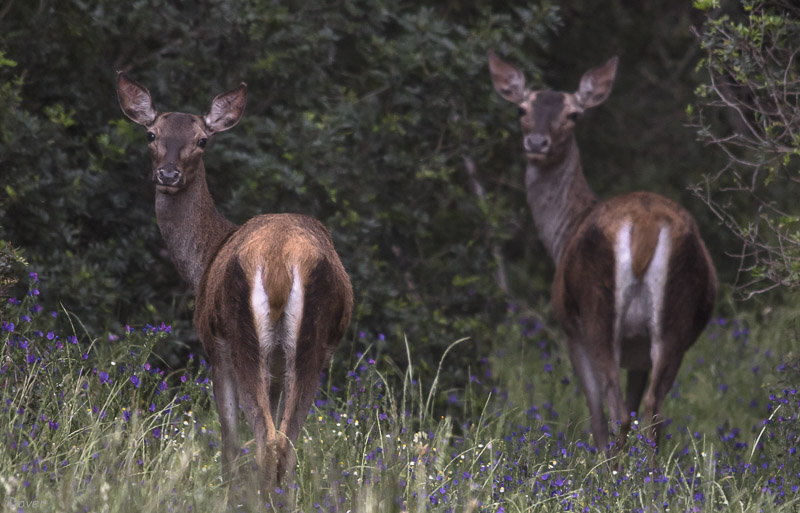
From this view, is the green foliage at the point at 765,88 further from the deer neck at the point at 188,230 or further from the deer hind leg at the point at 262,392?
the deer neck at the point at 188,230

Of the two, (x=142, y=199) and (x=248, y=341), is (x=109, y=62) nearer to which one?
(x=142, y=199)

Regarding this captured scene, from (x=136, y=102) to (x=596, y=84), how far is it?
3.61 meters

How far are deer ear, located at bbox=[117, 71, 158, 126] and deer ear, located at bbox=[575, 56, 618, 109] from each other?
3.41 m

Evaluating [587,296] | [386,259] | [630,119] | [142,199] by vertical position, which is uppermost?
[142,199]

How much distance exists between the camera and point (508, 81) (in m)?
8.12

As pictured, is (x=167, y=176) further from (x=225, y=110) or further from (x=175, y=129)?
(x=225, y=110)

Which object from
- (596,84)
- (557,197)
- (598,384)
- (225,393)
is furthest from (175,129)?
(596,84)

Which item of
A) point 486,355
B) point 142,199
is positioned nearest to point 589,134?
point 486,355

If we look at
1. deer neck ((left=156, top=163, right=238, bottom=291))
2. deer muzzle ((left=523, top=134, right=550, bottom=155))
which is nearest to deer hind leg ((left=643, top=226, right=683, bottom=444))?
deer muzzle ((left=523, top=134, right=550, bottom=155))

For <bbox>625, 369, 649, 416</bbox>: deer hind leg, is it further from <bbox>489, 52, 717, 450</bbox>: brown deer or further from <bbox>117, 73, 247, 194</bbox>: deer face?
<bbox>117, 73, 247, 194</bbox>: deer face

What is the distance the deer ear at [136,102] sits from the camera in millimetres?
6113

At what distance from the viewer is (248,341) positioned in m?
4.60

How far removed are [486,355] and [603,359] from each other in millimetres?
2133

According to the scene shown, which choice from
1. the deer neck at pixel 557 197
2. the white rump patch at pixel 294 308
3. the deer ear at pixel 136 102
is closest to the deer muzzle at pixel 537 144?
the deer neck at pixel 557 197
